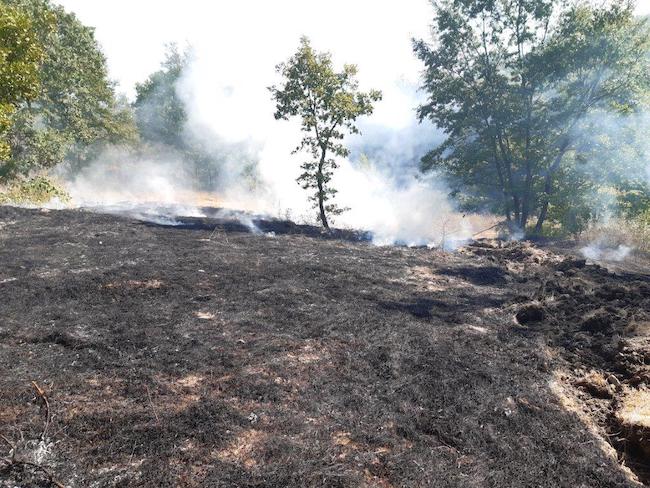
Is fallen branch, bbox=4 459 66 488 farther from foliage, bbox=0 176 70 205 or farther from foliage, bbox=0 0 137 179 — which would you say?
foliage, bbox=0 0 137 179

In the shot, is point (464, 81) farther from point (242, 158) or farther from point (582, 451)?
point (242, 158)

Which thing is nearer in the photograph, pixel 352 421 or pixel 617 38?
pixel 352 421

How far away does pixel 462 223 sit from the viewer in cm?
2573

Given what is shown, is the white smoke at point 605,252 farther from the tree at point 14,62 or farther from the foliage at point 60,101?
the foliage at point 60,101

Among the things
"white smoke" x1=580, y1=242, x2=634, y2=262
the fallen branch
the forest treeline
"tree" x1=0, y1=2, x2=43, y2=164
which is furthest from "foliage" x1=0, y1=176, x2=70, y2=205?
"white smoke" x1=580, y1=242, x2=634, y2=262

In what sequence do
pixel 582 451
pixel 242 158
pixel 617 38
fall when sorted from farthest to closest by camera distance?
pixel 242 158 → pixel 617 38 → pixel 582 451

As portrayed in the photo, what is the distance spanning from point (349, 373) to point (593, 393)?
9.40 feet

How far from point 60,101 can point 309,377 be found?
89.9ft

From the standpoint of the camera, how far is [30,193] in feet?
57.6

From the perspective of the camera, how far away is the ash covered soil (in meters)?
3.38

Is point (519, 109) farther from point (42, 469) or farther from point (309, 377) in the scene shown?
point (42, 469)

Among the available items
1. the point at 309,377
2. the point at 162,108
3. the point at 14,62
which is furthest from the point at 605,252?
the point at 162,108

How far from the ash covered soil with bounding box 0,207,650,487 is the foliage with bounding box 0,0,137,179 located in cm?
1318

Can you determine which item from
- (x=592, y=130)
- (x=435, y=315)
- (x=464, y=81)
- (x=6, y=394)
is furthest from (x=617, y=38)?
(x=6, y=394)
